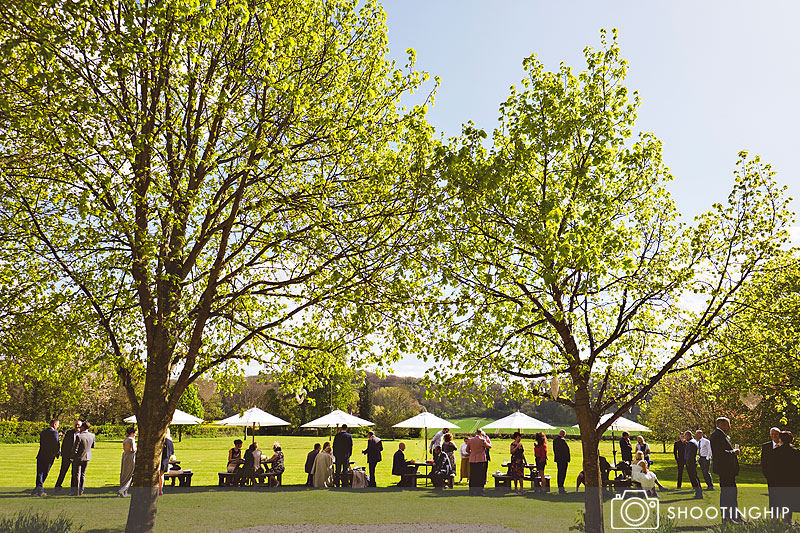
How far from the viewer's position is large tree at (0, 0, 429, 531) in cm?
923

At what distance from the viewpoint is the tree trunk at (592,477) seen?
397 inches

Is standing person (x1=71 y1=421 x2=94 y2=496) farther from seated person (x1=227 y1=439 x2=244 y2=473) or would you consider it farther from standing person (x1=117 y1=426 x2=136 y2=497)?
seated person (x1=227 y1=439 x2=244 y2=473)

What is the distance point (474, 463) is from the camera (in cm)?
1803

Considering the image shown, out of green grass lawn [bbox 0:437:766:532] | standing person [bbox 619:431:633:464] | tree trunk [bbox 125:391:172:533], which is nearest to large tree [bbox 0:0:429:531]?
tree trunk [bbox 125:391:172:533]

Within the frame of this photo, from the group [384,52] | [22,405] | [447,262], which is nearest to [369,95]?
[384,52]

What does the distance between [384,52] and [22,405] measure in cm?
6063

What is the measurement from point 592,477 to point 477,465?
836 cm

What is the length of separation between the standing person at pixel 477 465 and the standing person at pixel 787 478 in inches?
315

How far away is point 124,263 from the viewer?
9750mm

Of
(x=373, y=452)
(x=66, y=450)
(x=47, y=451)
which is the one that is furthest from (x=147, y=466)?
(x=373, y=452)

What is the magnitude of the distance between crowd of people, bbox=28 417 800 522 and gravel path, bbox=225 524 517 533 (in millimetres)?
5408

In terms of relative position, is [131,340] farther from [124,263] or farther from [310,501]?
[310,501]

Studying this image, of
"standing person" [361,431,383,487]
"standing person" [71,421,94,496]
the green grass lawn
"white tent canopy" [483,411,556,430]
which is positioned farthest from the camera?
"white tent canopy" [483,411,556,430]

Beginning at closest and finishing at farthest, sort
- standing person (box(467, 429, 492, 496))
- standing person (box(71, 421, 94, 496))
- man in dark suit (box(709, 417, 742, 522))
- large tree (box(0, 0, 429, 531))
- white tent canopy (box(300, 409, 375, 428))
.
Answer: large tree (box(0, 0, 429, 531)) → man in dark suit (box(709, 417, 742, 522)) → standing person (box(71, 421, 94, 496)) → standing person (box(467, 429, 492, 496)) → white tent canopy (box(300, 409, 375, 428))
